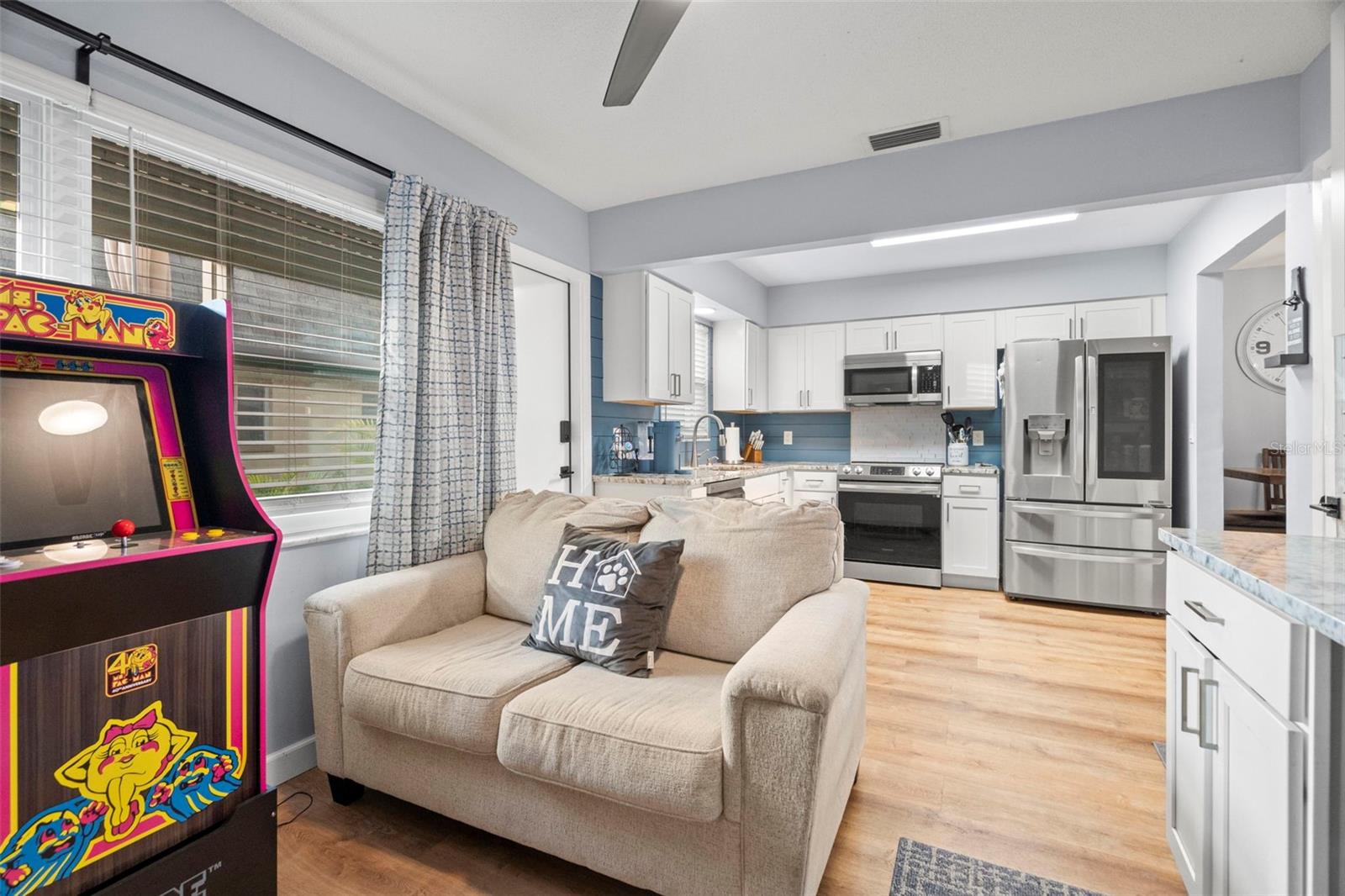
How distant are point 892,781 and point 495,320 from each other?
2.43 m

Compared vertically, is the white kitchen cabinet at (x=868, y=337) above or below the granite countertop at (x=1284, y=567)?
above

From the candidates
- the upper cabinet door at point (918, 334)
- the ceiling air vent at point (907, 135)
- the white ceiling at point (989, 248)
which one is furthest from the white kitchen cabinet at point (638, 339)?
the upper cabinet door at point (918, 334)

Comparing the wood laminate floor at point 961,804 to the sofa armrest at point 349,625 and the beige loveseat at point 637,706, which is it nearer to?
the beige loveseat at point 637,706

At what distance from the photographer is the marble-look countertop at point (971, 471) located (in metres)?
4.63

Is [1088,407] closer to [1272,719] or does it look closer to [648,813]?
[1272,719]

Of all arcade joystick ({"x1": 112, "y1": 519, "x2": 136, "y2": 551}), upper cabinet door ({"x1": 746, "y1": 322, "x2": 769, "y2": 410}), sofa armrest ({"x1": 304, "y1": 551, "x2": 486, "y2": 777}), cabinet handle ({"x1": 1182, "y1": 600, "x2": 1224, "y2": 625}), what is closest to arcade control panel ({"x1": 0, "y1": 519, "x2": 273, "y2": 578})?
arcade joystick ({"x1": 112, "y1": 519, "x2": 136, "y2": 551})

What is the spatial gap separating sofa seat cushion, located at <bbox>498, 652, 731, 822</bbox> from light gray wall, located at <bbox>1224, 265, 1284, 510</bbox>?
575 cm

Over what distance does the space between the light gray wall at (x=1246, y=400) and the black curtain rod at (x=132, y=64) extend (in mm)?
6576

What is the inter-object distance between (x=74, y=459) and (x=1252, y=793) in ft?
7.86

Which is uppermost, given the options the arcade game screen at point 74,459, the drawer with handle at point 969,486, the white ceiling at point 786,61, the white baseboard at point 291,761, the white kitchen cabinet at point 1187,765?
the white ceiling at point 786,61

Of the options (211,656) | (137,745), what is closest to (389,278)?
(211,656)

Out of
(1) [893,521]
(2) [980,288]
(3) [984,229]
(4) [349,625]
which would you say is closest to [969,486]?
(1) [893,521]

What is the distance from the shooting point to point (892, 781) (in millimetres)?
2127

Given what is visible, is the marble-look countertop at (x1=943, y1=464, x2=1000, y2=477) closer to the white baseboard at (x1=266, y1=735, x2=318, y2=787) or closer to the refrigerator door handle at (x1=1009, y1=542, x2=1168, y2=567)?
the refrigerator door handle at (x1=1009, y1=542, x2=1168, y2=567)
